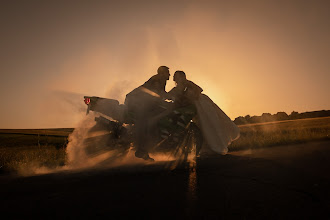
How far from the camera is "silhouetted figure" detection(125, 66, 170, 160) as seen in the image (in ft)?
16.6

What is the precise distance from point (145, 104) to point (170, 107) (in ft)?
1.84

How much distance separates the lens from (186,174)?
338cm

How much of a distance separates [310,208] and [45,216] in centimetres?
208

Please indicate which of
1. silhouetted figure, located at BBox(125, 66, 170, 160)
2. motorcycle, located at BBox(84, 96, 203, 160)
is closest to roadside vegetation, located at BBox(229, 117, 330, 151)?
motorcycle, located at BBox(84, 96, 203, 160)

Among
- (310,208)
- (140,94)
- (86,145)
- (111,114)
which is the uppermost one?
(140,94)

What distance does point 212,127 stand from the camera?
16.6 feet

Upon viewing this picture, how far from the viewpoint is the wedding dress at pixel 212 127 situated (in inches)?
193

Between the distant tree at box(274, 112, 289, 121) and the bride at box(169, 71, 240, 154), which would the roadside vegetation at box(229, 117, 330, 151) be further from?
the distant tree at box(274, 112, 289, 121)

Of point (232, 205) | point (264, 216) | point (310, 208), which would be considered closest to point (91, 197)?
point (232, 205)

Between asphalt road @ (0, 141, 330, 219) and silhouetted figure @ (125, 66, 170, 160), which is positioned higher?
silhouetted figure @ (125, 66, 170, 160)

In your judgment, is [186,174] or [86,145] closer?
[186,174]

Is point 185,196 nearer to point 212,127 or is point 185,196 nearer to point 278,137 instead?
point 212,127

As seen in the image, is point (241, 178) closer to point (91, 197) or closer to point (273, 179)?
point (273, 179)

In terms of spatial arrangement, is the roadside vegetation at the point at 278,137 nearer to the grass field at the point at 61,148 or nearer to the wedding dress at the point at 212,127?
the grass field at the point at 61,148
